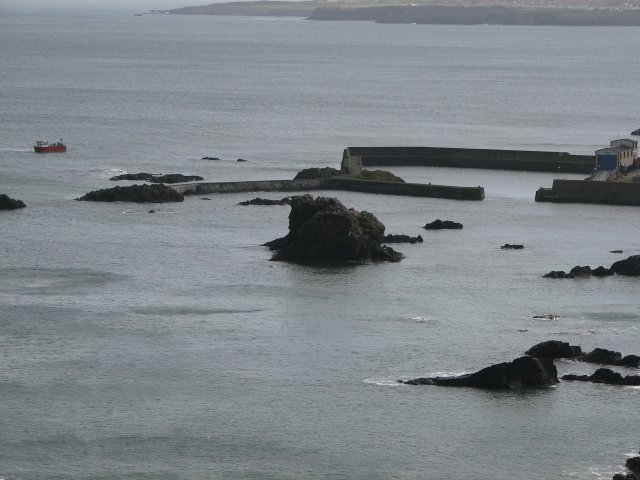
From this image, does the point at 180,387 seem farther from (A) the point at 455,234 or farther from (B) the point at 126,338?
(A) the point at 455,234

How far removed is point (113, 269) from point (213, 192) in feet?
65.3

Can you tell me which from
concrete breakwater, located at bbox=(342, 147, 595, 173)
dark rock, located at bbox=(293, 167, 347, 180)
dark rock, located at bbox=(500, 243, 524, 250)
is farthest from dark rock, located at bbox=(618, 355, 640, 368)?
concrete breakwater, located at bbox=(342, 147, 595, 173)

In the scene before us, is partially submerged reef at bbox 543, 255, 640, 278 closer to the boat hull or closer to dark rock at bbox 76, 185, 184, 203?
dark rock at bbox 76, 185, 184, 203

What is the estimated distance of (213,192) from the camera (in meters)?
80.7

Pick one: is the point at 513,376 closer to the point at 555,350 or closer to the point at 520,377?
the point at 520,377

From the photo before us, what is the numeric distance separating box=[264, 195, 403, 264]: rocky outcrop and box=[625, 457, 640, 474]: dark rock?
25.5m

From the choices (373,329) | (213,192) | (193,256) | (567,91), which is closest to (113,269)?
(193,256)

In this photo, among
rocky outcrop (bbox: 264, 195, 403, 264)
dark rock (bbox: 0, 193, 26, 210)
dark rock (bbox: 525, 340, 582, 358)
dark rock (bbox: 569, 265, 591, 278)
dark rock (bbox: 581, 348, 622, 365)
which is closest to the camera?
dark rock (bbox: 581, 348, 622, 365)

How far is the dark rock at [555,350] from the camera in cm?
4612

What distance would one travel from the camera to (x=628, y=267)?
5962cm

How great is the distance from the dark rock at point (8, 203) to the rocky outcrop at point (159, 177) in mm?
9182

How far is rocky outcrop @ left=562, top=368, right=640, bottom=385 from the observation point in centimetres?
4359

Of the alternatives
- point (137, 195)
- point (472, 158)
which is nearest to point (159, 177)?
point (137, 195)

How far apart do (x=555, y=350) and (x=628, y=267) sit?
14526 millimetres
